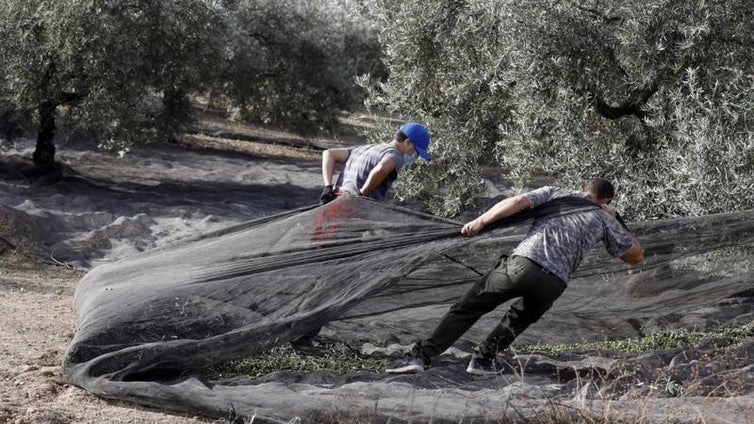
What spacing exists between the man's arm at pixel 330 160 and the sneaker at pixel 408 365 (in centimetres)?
149

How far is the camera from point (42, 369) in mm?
5520

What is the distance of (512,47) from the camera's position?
29.9 feet

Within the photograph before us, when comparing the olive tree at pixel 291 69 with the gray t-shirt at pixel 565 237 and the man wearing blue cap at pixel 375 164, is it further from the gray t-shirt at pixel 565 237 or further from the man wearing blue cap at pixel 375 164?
the gray t-shirt at pixel 565 237

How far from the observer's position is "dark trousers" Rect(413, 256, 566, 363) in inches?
213

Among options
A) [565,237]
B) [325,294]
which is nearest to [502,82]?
[565,237]

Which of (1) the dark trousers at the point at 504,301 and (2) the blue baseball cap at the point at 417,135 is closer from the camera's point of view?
(1) the dark trousers at the point at 504,301

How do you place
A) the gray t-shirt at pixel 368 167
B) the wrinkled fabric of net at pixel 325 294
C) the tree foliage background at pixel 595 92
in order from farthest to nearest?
the tree foliage background at pixel 595 92 < the gray t-shirt at pixel 368 167 < the wrinkled fabric of net at pixel 325 294

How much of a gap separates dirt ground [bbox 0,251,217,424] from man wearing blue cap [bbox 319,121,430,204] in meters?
1.98

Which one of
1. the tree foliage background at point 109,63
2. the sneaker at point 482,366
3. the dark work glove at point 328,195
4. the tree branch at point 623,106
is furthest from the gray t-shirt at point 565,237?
the tree foliage background at point 109,63

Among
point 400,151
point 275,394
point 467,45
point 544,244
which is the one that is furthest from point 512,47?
point 275,394

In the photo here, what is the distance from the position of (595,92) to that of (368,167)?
11.9 ft

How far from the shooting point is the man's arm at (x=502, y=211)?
5.48m

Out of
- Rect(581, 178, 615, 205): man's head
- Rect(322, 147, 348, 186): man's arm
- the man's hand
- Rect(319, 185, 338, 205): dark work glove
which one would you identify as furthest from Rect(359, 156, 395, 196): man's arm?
Rect(581, 178, 615, 205): man's head

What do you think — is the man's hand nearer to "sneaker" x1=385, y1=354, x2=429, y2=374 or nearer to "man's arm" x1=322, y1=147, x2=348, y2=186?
"sneaker" x1=385, y1=354, x2=429, y2=374
